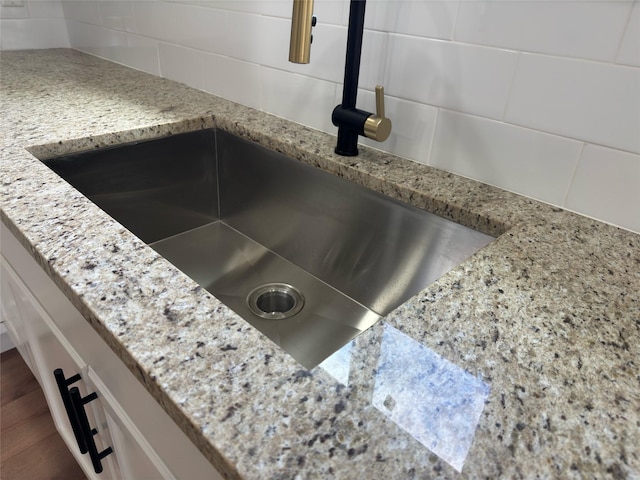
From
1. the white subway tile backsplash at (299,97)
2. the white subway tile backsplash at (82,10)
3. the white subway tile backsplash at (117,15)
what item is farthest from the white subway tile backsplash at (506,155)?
the white subway tile backsplash at (82,10)

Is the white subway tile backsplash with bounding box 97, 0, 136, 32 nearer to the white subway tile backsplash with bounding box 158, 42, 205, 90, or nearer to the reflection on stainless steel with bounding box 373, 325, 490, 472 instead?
the white subway tile backsplash with bounding box 158, 42, 205, 90

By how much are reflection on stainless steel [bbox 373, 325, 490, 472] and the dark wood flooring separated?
109 cm

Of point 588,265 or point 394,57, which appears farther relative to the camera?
point 394,57

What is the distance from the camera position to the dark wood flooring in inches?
45.8

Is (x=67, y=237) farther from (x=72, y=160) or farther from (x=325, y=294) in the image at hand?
(x=325, y=294)

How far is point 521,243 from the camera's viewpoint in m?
0.63

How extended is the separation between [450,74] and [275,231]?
0.49m

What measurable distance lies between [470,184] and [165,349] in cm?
58

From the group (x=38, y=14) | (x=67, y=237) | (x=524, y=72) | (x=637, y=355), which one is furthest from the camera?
(x=38, y=14)

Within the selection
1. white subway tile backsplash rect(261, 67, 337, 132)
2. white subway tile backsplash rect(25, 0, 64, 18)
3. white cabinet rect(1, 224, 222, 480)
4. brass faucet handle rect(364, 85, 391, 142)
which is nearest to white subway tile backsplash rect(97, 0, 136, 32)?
white subway tile backsplash rect(25, 0, 64, 18)

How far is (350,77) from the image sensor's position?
80 cm

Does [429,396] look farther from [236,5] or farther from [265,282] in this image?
[236,5]

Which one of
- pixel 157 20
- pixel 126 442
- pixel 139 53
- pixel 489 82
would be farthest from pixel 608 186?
pixel 139 53

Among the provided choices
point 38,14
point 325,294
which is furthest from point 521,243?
point 38,14
